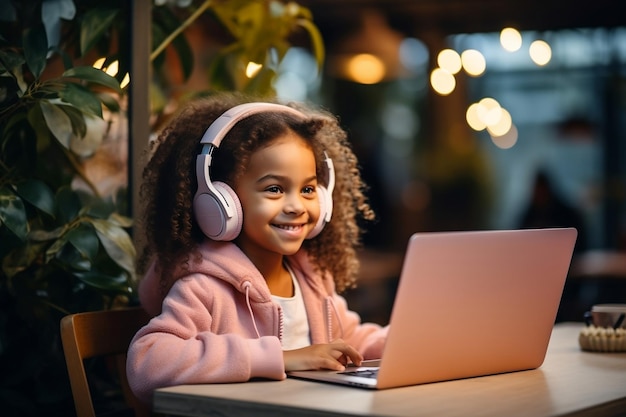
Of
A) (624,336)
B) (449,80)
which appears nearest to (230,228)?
(624,336)

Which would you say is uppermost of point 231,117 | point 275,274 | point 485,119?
point 231,117

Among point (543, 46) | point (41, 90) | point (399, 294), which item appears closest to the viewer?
point (399, 294)

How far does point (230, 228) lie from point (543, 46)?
519cm

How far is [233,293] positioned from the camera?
1.87 meters

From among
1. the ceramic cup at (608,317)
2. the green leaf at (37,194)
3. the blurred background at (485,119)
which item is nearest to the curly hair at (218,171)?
the green leaf at (37,194)

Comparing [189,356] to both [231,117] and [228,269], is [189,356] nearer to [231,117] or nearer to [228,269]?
[228,269]

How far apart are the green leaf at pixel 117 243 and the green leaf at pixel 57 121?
0.68 feet

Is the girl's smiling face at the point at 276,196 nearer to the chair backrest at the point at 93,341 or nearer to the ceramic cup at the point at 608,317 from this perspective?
the chair backrest at the point at 93,341

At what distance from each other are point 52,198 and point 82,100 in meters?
0.24

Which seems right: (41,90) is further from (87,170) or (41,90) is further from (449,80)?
(449,80)

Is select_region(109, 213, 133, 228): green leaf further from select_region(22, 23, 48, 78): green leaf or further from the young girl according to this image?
select_region(22, 23, 48, 78): green leaf

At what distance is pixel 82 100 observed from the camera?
208 cm

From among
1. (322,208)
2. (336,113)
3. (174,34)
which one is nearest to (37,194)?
(322,208)

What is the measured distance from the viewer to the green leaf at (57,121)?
2.08 metres
